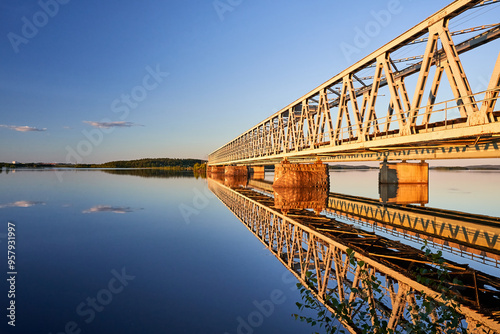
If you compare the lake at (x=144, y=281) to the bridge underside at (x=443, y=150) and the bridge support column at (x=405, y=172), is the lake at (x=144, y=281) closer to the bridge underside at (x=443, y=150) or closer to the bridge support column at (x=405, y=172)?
the bridge underside at (x=443, y=150)

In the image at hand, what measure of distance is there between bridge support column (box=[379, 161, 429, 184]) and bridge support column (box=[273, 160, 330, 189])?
8273mm

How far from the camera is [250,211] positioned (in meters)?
21.2

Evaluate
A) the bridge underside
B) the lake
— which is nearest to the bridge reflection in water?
the lake

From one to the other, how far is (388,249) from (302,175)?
25.8 m

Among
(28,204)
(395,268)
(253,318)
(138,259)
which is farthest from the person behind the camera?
(28,204)

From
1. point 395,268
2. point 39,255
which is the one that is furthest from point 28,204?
point 395,268

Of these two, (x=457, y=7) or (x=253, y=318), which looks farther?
(x=457, y=7)

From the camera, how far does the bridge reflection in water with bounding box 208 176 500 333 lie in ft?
19.4

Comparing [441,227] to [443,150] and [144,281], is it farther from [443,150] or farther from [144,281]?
[144,281]

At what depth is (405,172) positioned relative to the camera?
131 feet

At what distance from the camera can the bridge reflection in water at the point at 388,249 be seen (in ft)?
19.4

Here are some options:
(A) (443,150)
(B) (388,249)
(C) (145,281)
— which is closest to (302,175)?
(A) (443,150)

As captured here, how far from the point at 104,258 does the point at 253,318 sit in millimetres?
6303

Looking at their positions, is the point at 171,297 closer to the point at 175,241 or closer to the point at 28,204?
the point at 175,241
